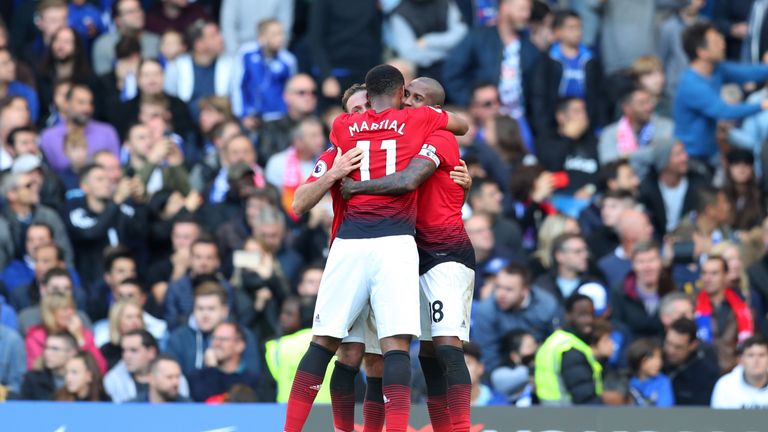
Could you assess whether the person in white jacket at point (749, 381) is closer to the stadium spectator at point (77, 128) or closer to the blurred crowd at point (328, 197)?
the blurred crowd at point (328, 197)

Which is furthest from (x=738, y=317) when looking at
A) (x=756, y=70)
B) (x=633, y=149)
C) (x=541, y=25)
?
(x=541, y=25)

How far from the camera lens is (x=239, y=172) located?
56.0 ft

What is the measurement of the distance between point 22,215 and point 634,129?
21.0 ft

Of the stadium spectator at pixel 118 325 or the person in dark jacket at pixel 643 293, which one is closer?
the stadium spectator at pixel 118 325

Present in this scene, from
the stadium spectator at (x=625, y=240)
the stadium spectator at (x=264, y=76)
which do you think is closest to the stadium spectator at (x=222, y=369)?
the stadium spectator at (x=625, y=240)

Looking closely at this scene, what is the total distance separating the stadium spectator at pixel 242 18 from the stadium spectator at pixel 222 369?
19.9ft

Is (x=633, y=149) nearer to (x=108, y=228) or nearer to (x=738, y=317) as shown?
(x=738, y=317)

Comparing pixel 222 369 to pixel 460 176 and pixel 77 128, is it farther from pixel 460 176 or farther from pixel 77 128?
pixel 460 176

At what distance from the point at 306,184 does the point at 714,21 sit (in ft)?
37.5

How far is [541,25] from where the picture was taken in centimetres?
2016

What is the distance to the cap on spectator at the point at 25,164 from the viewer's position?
55.9 ft

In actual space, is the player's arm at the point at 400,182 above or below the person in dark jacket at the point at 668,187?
below

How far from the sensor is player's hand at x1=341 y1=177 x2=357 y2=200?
34.9 feet

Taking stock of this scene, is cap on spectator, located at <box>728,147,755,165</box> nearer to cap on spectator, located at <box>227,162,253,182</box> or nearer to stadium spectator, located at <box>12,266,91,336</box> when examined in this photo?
cap on spectator, located at <box>227,162,253,182</box>
